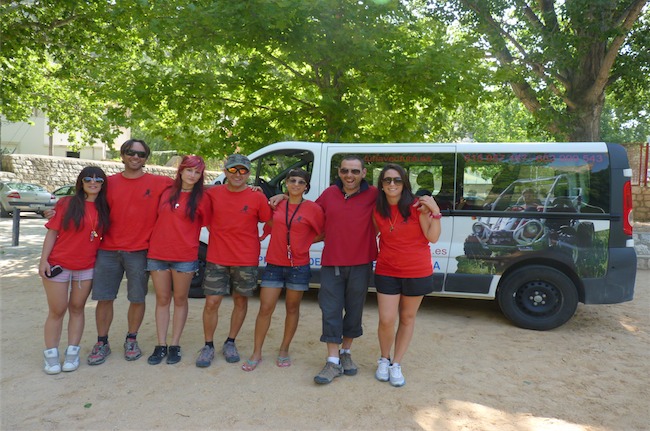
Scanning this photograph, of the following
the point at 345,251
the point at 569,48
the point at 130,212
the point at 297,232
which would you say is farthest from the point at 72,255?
the point at 569,48

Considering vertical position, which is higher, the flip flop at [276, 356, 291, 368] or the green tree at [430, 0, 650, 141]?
the green tree at [430, 0, 650, 141]

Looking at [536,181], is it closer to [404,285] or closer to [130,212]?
[404,285]

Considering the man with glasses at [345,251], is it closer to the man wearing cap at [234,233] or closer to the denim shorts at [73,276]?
the man wearing cap at [234,233]

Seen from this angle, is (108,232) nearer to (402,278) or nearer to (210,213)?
(210,213)

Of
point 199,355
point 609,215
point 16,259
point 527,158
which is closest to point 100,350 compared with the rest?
point 199,355

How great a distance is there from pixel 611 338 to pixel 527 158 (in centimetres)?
209

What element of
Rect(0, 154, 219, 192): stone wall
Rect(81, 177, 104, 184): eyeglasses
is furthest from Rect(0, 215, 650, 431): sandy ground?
Rect(0, 154, 219, 192): stone wall

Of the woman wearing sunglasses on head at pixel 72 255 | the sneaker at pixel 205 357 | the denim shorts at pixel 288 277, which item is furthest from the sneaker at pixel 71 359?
the denim shorts at pixel 288 277

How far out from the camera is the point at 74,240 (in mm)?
3838

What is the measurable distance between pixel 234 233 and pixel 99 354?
59.7 inches

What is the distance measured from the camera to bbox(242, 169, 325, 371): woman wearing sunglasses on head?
3.90m

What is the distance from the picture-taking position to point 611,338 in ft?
17.4

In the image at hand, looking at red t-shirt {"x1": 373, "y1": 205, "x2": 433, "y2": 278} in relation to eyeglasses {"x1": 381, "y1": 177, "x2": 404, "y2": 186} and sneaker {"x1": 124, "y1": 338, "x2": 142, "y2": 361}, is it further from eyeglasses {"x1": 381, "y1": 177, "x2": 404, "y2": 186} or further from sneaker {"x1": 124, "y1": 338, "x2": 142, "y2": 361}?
sneaker {"x1": 124, "y1": 338, "x2": 142, "y2": 361}

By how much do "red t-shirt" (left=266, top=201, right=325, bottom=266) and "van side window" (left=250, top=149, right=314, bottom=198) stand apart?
1.95 meters
